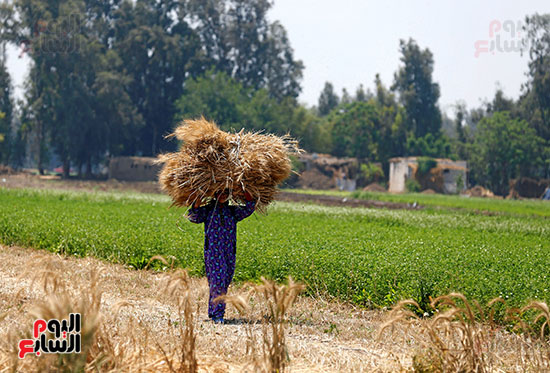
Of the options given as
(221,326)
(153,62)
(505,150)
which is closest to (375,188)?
(505,150)

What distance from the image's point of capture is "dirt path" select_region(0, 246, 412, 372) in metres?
4.98

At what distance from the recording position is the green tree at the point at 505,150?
5519 centimetres

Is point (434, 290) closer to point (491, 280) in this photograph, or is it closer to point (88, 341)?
point (491, 280)

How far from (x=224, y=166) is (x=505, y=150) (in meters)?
53.8

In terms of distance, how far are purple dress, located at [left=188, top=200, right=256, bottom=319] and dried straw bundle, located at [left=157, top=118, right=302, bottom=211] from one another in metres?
0.16

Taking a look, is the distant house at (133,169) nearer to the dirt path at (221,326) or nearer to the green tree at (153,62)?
the green tree at (153,62)

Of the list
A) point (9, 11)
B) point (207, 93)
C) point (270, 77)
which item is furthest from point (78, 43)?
point (270, 77)

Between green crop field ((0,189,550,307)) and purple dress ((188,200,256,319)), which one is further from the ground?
purple dress ((188,200,256,319))

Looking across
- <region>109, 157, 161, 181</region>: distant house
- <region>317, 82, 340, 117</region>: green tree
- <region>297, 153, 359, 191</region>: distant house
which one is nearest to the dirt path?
<region>109, 157, 161, 181</region>: distant house

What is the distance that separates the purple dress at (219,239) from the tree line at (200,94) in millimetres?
43572

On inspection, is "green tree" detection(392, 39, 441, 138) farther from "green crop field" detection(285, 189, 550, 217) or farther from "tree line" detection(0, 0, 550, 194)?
"green crop field" detection(285, 189, 550, 217)

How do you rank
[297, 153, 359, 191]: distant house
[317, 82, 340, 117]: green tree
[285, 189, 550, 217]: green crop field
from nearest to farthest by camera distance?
[285, 189, 550, 217]: green crop field, [297, 153, 359, 191]: distant house, [317, 82, 340, 117]: green tree

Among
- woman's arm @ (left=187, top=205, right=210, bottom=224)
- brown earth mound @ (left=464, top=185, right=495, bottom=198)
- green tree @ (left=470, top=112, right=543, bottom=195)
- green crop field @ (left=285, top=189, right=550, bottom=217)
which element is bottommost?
green crop field @ (left=285, top=189, right=550, bottom=217)

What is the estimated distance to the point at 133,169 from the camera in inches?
2007
